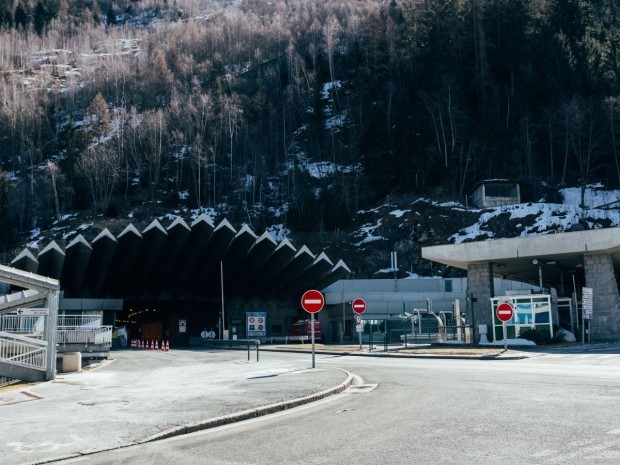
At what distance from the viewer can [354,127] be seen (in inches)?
3745

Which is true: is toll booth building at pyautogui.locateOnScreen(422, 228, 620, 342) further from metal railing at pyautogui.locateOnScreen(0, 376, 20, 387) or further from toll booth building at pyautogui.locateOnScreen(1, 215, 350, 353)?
metal railing at pyautogui.locateOnScreen(0, 376, 20, 387)

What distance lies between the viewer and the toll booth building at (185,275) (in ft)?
178

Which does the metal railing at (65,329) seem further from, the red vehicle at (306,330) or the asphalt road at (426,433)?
the red vehicle at (306,330)

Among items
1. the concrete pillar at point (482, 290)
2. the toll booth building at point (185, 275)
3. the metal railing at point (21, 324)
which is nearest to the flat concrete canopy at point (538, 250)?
the concrete pillar at point (482, 290)

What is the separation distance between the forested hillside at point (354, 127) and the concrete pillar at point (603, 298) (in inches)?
1748

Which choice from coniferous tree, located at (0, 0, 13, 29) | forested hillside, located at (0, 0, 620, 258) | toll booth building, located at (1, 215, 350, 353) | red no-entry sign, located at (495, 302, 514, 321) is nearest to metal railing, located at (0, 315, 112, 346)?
red no-entry sign, located at (495, 302, 514, 321)

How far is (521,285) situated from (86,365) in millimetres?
48314

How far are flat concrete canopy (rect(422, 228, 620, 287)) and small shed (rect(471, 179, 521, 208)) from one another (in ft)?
102

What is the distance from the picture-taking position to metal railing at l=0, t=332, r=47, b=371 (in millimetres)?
19344

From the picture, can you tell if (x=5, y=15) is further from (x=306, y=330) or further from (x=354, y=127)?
(x=306, y=330)

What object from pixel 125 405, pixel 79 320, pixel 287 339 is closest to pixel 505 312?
pixel 125 405

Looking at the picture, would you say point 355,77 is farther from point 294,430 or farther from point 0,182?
point 294,430

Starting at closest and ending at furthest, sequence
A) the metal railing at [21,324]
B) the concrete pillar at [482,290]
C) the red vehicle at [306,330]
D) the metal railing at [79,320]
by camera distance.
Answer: the metal railing at [21,324] → the metal railing at [79,320] → the concrete pillar at [482,290] → the red vehicle at [306,330]

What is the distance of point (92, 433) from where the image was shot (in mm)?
9195
